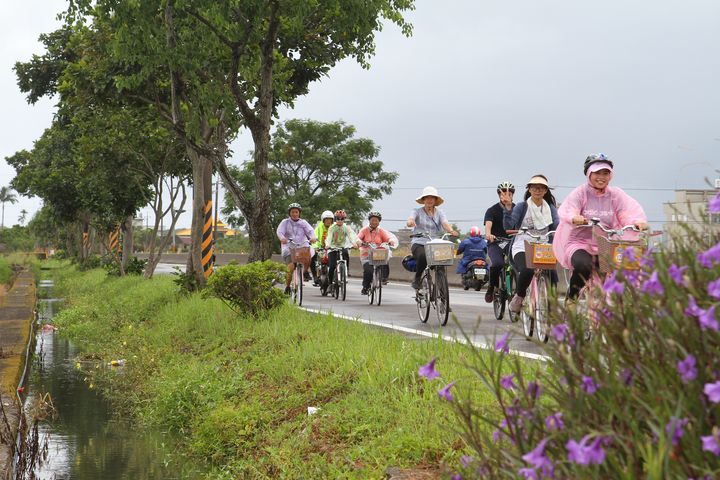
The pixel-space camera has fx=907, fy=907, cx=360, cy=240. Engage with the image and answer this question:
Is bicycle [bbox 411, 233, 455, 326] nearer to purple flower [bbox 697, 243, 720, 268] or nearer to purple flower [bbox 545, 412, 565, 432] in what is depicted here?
purple flower [bbox 545, 412, 565, 432]

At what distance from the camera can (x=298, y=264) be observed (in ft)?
53.8

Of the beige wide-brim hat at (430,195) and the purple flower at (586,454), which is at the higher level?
the beige wide-brim hat at (430,195)

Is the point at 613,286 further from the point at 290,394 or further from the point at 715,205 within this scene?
the point at 290,394

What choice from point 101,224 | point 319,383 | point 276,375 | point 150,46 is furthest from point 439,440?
point 101,224

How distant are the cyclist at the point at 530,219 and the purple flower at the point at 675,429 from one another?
25.0 ft

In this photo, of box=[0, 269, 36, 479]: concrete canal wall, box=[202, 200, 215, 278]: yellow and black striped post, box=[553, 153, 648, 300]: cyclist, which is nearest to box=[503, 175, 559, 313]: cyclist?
box=[553, 153, 648, 300]: cyclist

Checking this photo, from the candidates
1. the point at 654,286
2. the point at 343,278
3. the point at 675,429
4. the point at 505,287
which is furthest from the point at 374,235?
the point at 675,429

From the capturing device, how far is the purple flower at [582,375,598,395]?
2346 mm

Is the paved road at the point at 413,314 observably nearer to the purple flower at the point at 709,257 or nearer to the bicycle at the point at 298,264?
the bicycle at the point at 298,264

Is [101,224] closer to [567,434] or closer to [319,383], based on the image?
[319,383]

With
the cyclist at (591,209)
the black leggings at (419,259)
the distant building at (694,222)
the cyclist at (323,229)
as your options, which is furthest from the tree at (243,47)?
the distant building at (694,222)

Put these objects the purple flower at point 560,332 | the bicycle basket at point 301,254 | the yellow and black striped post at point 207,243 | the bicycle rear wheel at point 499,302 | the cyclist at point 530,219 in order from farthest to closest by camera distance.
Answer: the yellow and black striped post at point 207,243
the bicycle basket at point 301,254
the bicycle rear wheel at point 499,302
the cyclist at point 530,219
the purple flower at point 560,332

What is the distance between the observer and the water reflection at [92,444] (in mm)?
7562

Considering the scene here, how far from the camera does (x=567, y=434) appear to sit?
2404 millimetres
